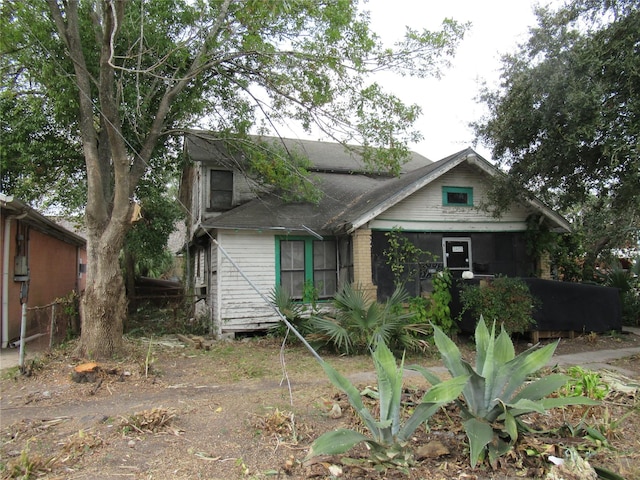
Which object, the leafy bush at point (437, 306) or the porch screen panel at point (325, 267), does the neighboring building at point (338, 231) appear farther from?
the leafy bush at point (437, 306)

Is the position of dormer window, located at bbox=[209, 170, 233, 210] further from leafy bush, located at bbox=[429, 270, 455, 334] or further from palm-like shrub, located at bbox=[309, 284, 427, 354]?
Result: leafy bush, located at bbox=[429, 270, 455, 334]

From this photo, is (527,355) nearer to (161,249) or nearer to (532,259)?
(532,259)

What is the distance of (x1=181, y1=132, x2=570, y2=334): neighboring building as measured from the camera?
1145 centimetres

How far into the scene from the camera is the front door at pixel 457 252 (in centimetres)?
1237


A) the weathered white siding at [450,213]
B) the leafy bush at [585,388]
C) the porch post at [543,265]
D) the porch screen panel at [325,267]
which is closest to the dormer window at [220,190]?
the porch screen panel at [325,267]

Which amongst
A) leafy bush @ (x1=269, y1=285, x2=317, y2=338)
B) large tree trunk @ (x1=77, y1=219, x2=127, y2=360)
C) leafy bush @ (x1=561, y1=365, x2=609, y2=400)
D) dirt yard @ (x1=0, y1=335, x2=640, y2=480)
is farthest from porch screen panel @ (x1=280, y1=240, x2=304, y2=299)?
leafy bush @ (x1=561, y1=365, x2=609, y2=400)

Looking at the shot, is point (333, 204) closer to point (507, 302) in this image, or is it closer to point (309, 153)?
point (309, 153)

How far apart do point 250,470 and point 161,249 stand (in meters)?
14.7

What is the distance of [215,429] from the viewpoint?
4695mm

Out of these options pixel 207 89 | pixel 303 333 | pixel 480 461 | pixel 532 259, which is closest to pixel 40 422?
pixel 480 461

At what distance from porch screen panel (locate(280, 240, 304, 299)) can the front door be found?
4.01m

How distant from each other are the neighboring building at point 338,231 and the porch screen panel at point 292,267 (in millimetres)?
28

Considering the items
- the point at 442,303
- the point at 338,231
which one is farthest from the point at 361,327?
the point at 338,231

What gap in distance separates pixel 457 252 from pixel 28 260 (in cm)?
1197
